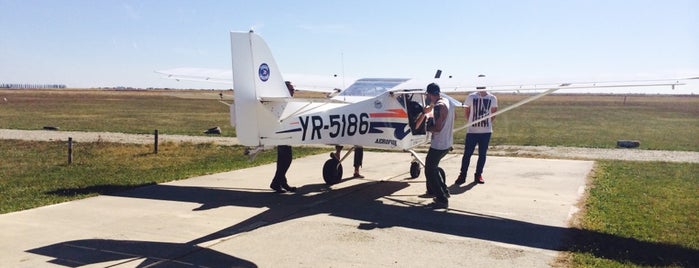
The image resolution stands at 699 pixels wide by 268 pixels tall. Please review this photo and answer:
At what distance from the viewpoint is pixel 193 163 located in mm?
14844

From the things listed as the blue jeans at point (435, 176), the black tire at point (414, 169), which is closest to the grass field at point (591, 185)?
the blue jeans at point (435, 176)

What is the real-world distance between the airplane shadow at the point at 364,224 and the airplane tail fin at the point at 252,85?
1.23 metres

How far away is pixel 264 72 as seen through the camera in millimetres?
9102

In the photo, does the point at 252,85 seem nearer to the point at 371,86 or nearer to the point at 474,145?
the point at 371,86

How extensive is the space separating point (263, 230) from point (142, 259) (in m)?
1.74

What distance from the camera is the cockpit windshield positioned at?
453 inches

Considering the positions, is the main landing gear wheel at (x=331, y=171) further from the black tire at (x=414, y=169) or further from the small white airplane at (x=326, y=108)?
the black tire at (x=414, y=169)

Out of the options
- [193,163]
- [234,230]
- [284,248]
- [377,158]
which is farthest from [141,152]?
[284,248]

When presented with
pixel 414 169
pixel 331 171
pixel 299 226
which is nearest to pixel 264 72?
pixel 299 226

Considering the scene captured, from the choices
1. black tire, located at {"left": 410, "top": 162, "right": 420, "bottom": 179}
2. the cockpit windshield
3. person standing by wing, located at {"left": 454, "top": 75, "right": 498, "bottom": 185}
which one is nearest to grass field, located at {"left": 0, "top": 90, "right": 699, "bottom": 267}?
person standing by wing, located at {"left": 454, "top": 75, "right": 498, "bottom": 185}

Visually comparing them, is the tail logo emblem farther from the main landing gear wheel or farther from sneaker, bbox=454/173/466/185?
sneaker, bbox=454/173/466/185

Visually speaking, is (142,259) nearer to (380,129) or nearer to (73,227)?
(73,227)

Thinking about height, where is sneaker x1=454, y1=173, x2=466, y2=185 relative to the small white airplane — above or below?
below

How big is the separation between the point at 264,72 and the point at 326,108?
145 centimetres
